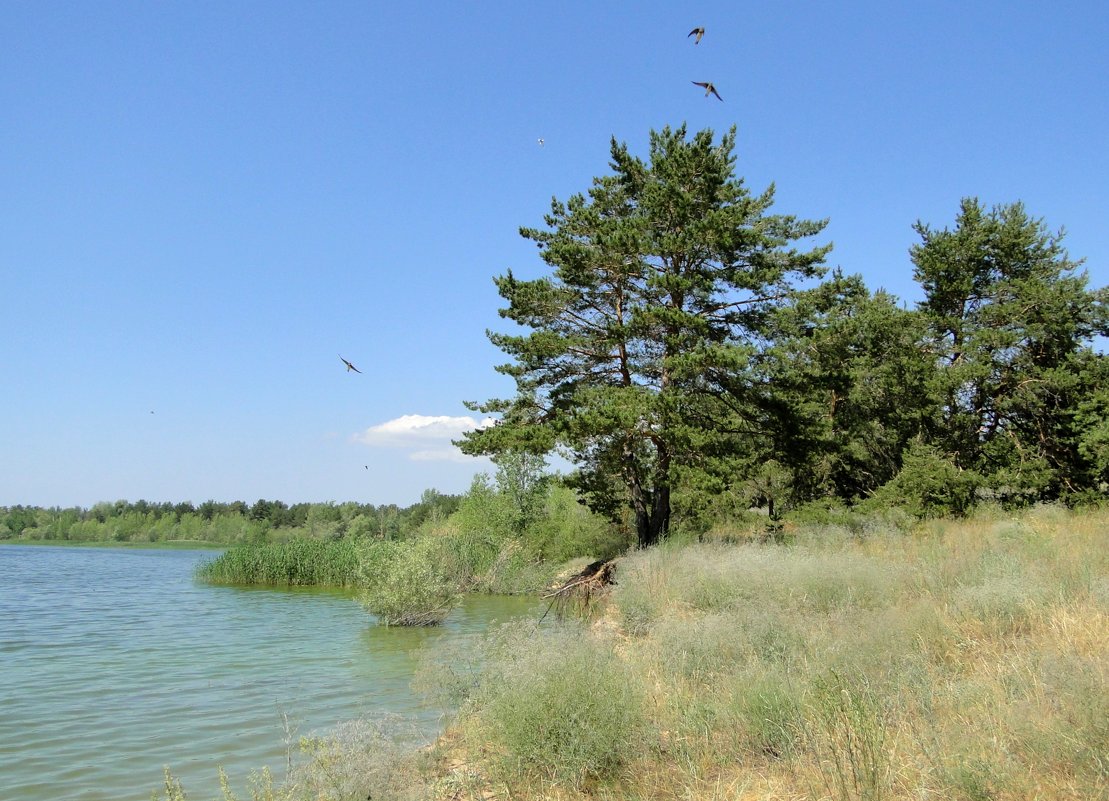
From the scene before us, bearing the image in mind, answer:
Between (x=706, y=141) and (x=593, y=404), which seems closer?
(x=593, y=404)

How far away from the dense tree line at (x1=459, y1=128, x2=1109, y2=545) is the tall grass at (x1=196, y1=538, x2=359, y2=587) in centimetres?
1625

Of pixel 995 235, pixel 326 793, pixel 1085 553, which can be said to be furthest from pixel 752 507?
pixel 326 793

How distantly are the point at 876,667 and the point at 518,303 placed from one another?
15.0 m

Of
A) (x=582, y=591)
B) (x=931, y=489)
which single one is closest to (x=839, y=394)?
(x=931, y=489)

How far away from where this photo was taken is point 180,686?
12008mm

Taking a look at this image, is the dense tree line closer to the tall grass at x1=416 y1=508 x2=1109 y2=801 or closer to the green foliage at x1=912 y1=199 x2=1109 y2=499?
the green foliage at x1=912 y1=199 x2=1109 y2=499

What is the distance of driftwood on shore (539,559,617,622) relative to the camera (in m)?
16.8

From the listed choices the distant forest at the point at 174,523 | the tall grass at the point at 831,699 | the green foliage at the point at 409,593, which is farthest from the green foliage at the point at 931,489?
the distant forest at the point at 174,523

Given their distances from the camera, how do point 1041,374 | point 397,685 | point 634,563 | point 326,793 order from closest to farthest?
point 326,793 → point 397,685 → point 634,563 → point 1041,374

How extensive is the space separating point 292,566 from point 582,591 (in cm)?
2076

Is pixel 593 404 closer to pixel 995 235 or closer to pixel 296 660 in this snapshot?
pixel 296 660

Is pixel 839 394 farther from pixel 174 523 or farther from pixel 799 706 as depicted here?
pixel 174 523

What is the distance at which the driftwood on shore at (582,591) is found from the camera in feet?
55.2

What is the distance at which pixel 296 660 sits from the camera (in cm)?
1432
